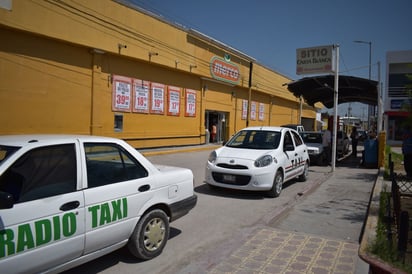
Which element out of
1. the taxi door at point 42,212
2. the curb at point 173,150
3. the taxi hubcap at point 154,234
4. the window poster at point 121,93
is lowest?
the taxi hubcap at point 154,234

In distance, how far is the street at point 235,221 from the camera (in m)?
4.29

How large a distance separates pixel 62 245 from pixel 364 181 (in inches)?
409

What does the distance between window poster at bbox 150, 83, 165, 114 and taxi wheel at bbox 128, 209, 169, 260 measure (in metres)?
13.7

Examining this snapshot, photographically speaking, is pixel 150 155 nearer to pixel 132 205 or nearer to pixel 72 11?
pixel 72 11

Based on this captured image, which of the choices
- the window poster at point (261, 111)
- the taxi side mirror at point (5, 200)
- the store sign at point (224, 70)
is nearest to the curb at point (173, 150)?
the store sign at point (224, 70)

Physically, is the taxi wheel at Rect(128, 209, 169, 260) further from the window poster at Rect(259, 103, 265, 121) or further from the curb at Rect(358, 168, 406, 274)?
the window poster at Rect(259, 103, 265, 121)

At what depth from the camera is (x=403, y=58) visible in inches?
1415

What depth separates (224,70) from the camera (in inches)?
947

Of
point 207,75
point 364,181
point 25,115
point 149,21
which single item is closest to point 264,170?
point 364,181

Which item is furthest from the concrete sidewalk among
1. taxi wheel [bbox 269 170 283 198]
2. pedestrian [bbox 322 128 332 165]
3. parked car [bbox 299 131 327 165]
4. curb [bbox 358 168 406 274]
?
pedestrian [bbox 322 128 332 165]

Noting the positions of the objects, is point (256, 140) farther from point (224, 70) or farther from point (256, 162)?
point (224, 70)

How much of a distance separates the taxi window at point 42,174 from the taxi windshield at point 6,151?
4.3 inches

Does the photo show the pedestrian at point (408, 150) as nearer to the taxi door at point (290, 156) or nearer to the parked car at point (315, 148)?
the taxi door at point (290, 156)

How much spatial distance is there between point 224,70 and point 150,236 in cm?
2078
